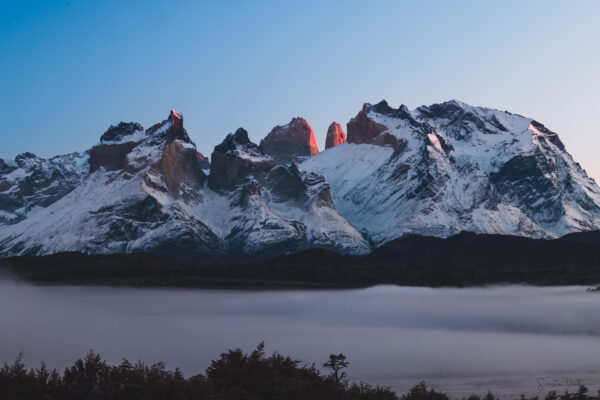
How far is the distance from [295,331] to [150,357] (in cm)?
3851

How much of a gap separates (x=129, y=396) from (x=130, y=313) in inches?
4744

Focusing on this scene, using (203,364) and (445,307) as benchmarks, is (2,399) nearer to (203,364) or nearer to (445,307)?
(203,364)

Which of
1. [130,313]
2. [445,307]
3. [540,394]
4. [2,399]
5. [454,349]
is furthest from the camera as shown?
[445,307]

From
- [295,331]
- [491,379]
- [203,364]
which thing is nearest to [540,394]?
[491,379]

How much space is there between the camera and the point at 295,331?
474 feet

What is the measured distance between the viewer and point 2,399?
60969mm

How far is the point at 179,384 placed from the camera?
62.4m

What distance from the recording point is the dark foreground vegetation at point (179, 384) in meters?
62.3

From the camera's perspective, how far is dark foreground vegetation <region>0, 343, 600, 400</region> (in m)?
62.3

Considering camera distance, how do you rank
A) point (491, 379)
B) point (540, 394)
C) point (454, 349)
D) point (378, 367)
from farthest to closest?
1. point (454, 349)
2. point (378, 367)
3. point (491, 379)
4. point (540, 394)

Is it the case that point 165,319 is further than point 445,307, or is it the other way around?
point 445,307

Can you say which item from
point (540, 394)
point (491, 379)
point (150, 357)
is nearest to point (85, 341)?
point (150, 357)

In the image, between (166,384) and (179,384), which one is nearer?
(179,384)

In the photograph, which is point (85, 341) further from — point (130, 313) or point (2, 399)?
point (2, 399)
